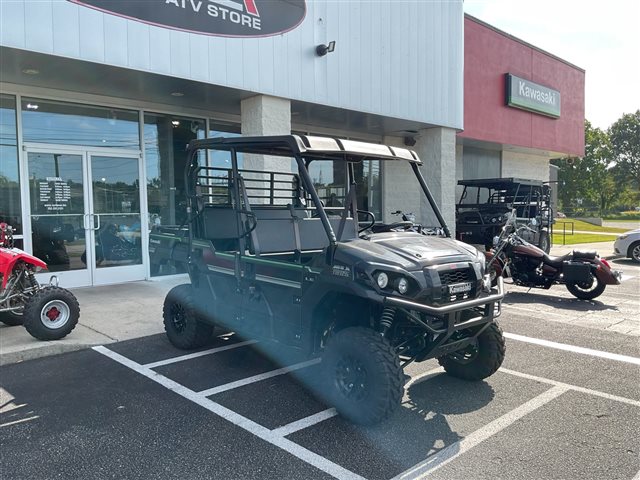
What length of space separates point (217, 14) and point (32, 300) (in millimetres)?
5096

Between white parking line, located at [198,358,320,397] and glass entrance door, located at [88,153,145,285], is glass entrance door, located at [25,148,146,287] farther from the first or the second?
white parking line, located at [198,358,320,397]

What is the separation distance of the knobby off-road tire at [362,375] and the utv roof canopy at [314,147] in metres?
1.42

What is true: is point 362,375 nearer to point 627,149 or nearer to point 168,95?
point 168,95

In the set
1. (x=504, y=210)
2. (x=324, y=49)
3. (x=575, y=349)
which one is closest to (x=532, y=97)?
(x=504, y=210)

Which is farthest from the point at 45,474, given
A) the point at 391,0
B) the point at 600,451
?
the point at 391,0

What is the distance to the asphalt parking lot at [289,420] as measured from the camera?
3111 mm

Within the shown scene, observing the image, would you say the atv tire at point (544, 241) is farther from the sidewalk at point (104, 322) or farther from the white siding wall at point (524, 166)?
the sidewalk at point (104, 322)

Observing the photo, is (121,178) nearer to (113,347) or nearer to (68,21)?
(68,21)

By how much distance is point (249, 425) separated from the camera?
3664 millimetres

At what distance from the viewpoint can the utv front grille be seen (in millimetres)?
3657

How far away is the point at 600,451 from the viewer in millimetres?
3275

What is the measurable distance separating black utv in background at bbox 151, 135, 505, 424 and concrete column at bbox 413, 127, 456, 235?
7.29m

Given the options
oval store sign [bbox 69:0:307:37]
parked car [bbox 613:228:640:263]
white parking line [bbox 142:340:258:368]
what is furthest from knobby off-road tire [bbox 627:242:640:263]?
white parking line [bbox 142:340:258:368]

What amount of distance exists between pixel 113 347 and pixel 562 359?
4.66 m
